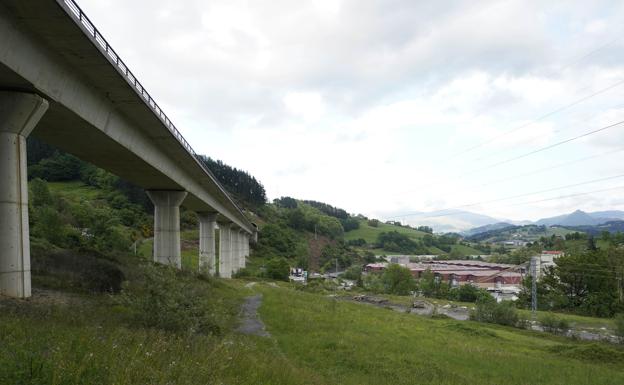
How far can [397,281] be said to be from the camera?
10912 cm

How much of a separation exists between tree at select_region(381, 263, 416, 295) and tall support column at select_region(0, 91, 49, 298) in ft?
324

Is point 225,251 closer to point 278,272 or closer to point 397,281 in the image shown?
point 278,272

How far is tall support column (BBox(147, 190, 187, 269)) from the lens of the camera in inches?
1583

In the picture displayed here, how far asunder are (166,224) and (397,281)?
256 feet

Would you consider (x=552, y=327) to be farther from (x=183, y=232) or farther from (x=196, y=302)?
(x=183, y=232)

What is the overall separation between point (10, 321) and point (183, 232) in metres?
105

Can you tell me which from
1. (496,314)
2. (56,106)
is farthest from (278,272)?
(56,106)

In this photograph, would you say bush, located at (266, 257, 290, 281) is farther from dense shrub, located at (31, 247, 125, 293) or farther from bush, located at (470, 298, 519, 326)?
dense shrub, located at (31, 247, 125, 293)

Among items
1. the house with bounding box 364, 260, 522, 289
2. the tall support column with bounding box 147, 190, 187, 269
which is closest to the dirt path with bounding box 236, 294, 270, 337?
the tall support column with bounding box 147, 190, 187, 269

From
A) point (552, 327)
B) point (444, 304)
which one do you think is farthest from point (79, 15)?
point (444, 304)

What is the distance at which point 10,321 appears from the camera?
955cm

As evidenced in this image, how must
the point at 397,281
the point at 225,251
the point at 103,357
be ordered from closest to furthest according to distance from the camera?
the point at 103,357 < the point at 225,251 < the point at 397,281

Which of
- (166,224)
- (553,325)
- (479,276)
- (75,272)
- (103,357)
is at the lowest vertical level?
(479,276)

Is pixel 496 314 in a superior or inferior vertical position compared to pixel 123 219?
inferior
